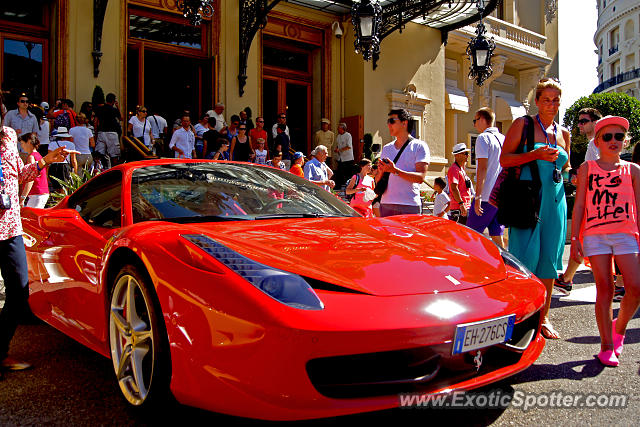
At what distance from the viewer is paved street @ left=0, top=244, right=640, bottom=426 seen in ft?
8.11

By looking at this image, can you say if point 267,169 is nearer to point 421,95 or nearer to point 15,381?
point 15,381

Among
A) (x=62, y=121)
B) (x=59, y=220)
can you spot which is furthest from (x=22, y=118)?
(x=59, y=220)

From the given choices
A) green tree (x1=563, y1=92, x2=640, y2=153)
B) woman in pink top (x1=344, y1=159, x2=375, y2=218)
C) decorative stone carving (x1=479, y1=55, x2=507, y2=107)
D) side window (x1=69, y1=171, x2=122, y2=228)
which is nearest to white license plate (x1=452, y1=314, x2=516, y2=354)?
side window (x1=69, y1=171, x2=122, y2=228)

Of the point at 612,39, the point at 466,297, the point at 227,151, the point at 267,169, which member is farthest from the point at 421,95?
the point at 612,39

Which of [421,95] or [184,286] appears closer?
[184,286]

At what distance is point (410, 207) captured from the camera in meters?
5.15

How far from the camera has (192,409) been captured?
229 centimetres

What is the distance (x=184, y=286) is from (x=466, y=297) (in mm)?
1165

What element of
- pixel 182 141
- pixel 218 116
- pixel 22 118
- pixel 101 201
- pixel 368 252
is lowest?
pixel 368 252

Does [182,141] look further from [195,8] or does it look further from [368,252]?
[368,252]

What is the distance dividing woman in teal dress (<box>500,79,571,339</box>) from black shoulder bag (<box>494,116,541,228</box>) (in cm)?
3

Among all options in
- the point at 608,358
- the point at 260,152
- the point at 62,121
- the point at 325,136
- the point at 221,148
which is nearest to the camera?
the point at 608,358

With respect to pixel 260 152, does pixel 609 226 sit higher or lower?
lower

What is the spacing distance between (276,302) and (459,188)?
18.9 ft
